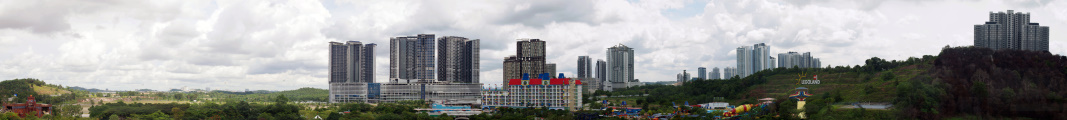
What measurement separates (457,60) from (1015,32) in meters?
45.3

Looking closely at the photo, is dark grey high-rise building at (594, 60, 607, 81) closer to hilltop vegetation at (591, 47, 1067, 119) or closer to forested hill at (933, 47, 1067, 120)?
hilltop vegetation at (591, 47, 1067, 119)

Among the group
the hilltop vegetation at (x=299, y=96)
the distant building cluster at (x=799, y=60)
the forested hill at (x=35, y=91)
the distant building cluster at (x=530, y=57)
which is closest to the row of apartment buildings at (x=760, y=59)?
the distant building cluster at (x=799, y=60)

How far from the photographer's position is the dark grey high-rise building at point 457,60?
7644 centimetres

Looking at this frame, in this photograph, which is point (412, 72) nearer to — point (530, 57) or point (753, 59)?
point (530, 57)

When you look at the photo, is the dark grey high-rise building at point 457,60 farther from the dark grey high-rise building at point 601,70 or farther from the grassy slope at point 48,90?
the grassy slope at point 48,90

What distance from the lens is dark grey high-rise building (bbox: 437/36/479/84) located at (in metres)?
76.4

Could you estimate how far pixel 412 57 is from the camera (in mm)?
75312

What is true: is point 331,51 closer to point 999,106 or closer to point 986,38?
point 986,38

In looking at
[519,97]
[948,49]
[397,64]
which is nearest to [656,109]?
[519,97]

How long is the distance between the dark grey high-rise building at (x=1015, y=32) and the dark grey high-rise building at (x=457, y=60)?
4244cm

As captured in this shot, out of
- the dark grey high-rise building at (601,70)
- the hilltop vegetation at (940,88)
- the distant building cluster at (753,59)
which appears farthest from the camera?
the dark grey high-rise building at (601,70)

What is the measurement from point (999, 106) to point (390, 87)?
53.7 meters

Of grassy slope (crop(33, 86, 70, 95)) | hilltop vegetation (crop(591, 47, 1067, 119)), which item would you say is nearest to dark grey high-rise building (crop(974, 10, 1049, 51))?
hilltop vegetation (crop(591, 47, 1067, 119))

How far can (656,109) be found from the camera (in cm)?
4459
